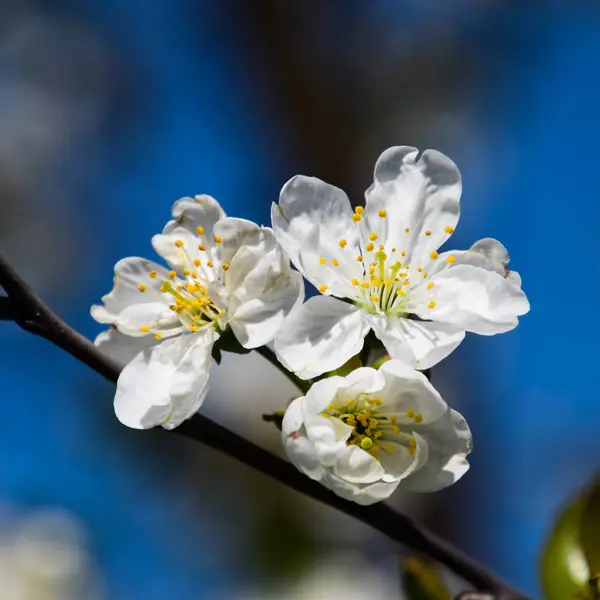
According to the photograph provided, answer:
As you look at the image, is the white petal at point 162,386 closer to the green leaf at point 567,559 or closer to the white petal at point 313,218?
the white petal at point 313,218

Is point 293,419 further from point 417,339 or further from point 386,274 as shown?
point 386,274

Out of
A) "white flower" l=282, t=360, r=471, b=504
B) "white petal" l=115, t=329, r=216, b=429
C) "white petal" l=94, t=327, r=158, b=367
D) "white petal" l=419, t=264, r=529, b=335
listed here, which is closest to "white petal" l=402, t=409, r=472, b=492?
→ "white flower" l=282, t=360, r=471, b=504

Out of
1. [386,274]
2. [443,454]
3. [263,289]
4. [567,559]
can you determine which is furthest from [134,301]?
[567,559]

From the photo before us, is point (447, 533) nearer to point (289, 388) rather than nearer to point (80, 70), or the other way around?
point (289, 388)

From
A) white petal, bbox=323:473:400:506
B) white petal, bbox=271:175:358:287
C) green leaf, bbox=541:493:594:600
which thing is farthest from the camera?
green leaf, bbox=541:493:594:600

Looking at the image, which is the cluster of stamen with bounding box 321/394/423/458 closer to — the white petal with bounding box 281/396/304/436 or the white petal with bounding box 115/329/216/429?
the white petal with bounding box 281/396/304/436

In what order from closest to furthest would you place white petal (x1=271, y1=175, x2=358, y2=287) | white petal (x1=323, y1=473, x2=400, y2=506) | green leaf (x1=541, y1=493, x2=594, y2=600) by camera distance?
white petal (x1=323, y1=473, x2=400, y2=506) < white petal (x1=271, y1=175, x2=358, y2=287) < green leaf (x1=541, y1=493, x2=594, y2=600)
